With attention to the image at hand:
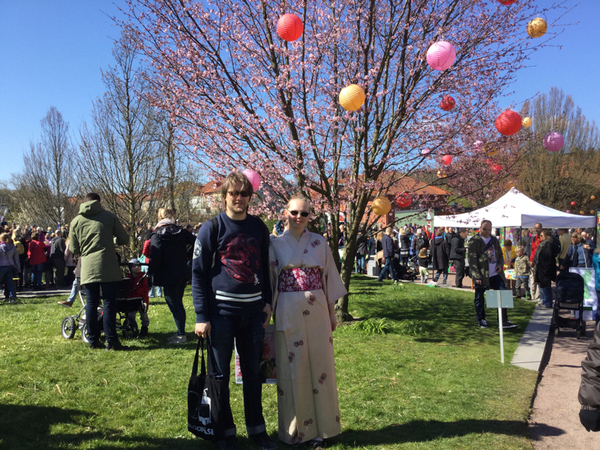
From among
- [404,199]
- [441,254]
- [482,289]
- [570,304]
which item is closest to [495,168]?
[404,199]

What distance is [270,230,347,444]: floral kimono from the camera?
329 centimetres

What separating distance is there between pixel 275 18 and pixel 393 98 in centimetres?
241

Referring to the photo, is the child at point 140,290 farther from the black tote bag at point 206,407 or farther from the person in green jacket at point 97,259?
Result: the black tote bag at point 206,407

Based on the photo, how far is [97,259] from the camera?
5.63 metres

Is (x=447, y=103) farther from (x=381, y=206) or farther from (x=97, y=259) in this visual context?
(x=97, y=259)

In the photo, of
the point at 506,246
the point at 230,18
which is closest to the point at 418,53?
the point at 230,18

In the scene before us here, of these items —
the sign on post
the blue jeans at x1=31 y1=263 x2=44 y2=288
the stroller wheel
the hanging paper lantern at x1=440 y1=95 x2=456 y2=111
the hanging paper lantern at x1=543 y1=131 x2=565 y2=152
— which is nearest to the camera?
the sign on post

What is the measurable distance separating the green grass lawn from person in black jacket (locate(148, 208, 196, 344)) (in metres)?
0.63

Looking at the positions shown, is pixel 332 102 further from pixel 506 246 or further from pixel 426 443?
pixel 506 246

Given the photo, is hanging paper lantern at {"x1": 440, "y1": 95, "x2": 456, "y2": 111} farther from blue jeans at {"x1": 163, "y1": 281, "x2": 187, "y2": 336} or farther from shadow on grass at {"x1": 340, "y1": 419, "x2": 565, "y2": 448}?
shadow on grass at {"x1": 340, "y1": 419, "x2": 565, "y2": 448}

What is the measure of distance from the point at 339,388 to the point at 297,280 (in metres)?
1.93

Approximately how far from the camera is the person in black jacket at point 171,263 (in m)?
6.15

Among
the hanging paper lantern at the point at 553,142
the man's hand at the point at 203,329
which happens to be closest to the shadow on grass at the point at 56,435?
the man's hand at the point at 203,329

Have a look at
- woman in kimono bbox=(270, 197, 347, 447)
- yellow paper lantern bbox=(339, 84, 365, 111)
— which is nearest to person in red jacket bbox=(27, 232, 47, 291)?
yellow paper lantern bbox=(339, 84, 365, 111)
